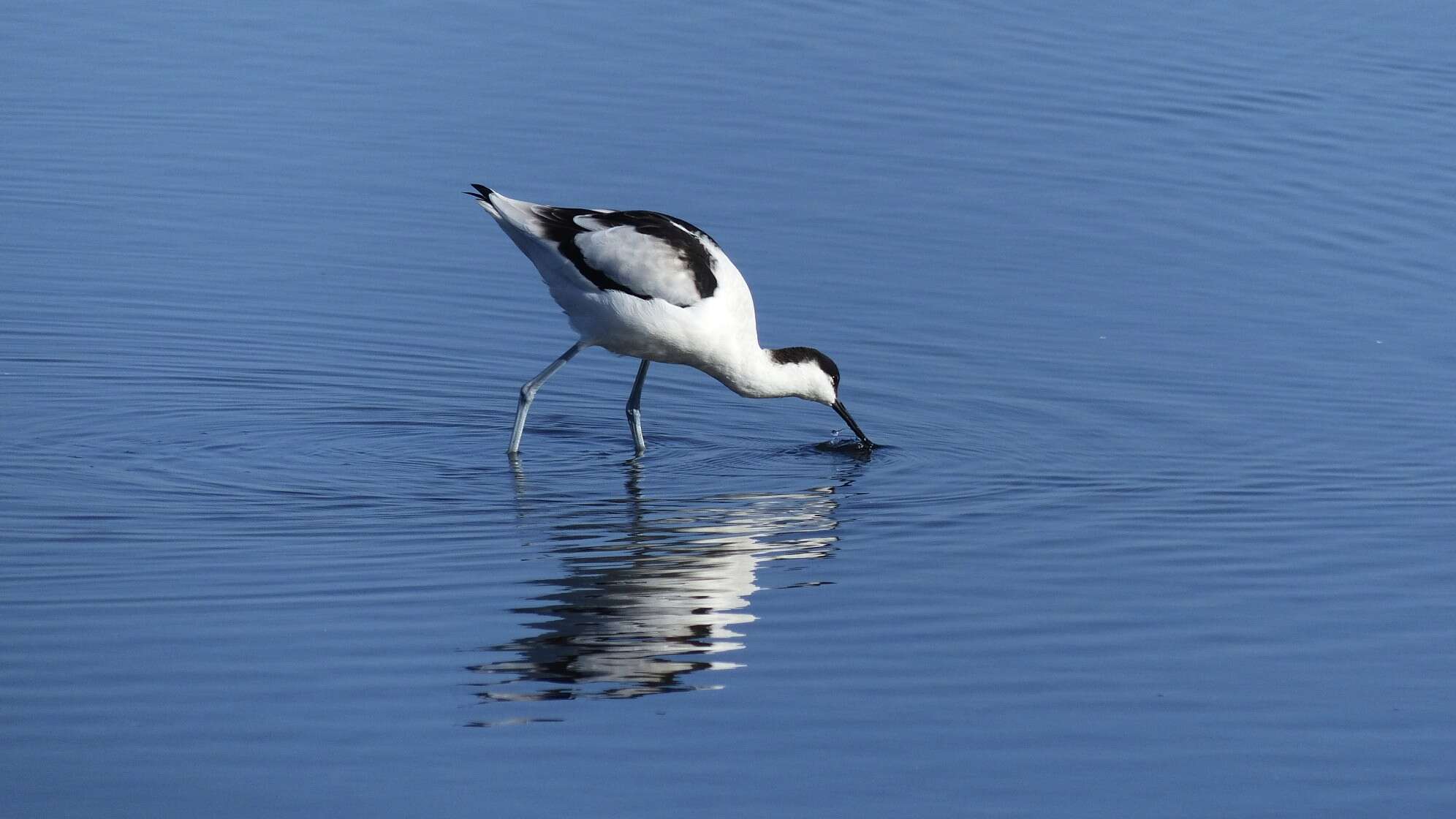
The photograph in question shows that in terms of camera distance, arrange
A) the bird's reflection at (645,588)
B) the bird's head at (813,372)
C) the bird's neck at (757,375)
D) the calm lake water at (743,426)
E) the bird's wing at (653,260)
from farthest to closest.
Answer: the bird's head at (813,372), the bird's neck at (757,375), the bird's wing at (653,260), the bird's reflection at (645,588), the calm lake water at (743,426)

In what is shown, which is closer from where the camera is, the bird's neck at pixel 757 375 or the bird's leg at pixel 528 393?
the bird's leg at pixel 528 393

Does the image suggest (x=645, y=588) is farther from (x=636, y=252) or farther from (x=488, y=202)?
(x=488, y=202)

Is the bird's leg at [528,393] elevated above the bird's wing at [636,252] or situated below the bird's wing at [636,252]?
below

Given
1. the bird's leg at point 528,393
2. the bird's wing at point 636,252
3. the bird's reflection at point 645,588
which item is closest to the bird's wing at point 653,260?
the bird's wing at point 636,252

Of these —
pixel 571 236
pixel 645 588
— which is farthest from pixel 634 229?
pixel 645 588

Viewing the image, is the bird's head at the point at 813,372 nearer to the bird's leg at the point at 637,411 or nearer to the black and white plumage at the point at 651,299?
the black and white plumage at the point at 651,299

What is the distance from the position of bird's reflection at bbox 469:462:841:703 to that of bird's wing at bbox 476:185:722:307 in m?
0.92

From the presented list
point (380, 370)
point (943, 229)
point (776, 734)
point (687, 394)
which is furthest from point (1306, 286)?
point (776, 734)

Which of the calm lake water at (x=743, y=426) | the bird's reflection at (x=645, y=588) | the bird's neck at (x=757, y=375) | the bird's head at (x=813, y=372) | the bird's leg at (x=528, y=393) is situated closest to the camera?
the calm lake water at (x=743, y=426)

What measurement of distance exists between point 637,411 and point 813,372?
93cm

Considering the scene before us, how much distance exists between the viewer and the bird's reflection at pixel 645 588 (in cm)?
683

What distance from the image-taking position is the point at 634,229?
1035 centimetres

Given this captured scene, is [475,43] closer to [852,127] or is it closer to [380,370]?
[852,127]

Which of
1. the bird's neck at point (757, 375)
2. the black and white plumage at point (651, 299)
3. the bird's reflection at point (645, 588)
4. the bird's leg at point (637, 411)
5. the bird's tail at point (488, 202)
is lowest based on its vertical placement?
the bird's reflection at point (645, 588)
